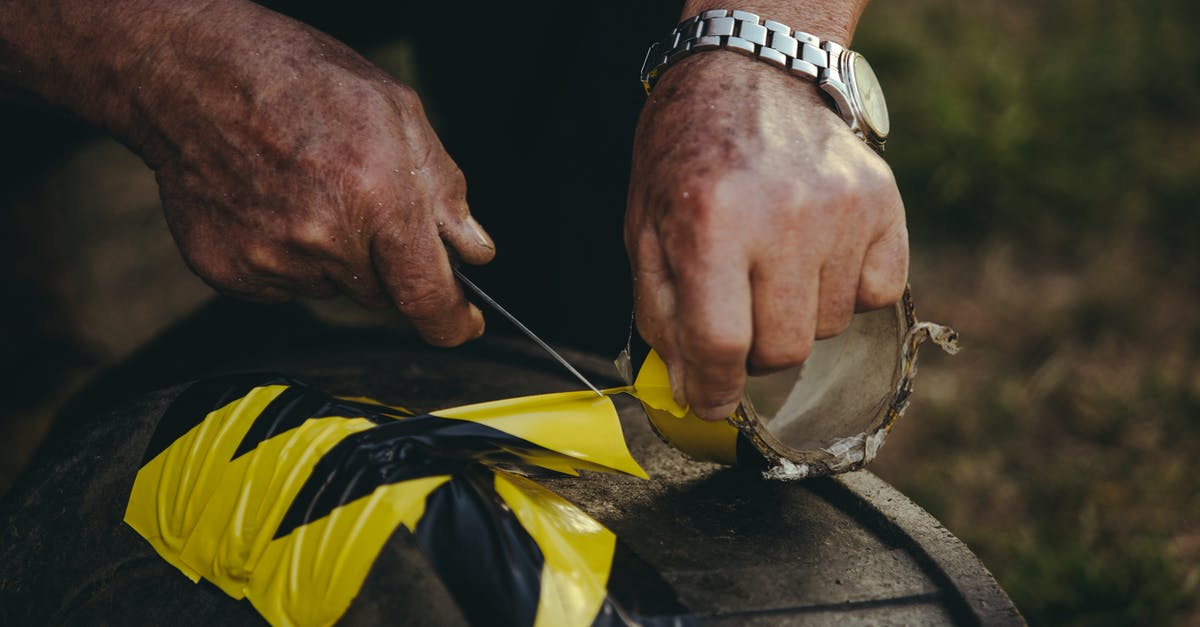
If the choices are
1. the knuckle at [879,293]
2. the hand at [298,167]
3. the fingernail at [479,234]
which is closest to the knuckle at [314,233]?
the hand at [298,167]

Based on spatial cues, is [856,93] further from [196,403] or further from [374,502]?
[196,403]

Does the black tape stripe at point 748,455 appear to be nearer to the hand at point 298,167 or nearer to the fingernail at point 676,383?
the fingernail at point 676,383

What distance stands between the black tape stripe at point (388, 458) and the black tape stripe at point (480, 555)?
37 mm

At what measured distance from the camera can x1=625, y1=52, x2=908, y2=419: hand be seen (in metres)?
0.76

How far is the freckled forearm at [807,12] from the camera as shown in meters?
0.95

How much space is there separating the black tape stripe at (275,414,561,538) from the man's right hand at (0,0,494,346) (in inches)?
6.8

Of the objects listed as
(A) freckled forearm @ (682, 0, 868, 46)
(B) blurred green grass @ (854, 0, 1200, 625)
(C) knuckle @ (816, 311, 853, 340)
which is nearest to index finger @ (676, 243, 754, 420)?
(C) knuckle @ (816, 311, 853, 340)

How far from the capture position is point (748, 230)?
0.76m

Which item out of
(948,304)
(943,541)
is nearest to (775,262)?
(943,541)

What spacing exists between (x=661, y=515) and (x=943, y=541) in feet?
0.95

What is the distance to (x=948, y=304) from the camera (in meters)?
2.27

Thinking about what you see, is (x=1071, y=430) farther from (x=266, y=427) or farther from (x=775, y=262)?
(x=266, y=427)

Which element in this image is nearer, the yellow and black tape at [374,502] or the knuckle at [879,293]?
the yellow and black tape at [374,502]

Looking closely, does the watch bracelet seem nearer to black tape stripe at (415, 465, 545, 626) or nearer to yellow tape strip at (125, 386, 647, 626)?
yellow tape strip at (125, 386, 647, 626)
